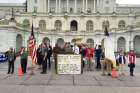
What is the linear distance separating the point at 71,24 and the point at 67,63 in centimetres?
7655

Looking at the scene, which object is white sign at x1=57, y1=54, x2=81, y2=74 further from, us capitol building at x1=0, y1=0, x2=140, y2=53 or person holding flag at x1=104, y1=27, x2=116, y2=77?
us capitol building at x1=0, y1=0, x2=140, y2=53

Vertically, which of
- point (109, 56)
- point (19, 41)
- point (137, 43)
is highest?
point (19, 41)

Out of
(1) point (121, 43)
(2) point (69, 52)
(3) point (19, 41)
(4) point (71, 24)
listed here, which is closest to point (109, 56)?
(2) point (69, 52)

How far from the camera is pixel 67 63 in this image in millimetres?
28672

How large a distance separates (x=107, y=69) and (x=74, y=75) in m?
2.36

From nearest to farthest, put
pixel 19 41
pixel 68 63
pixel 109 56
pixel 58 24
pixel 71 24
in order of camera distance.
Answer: pixel 109 56, pixel 68 63, pixel 19 41, pixel 58 24, pixel 71 24

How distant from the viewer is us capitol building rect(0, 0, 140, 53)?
79688 millimetres

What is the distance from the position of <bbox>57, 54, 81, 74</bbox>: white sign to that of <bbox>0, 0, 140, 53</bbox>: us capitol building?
43470 mm

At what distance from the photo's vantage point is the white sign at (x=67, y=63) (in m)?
28.6

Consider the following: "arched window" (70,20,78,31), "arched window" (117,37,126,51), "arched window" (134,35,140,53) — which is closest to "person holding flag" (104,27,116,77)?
"arched window" (134,35,140,53)

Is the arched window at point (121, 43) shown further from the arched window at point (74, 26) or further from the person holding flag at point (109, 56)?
the person holding flag at point (109, 56)

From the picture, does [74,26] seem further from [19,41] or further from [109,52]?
[109,52]

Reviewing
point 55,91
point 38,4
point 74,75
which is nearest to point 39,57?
point 74,75

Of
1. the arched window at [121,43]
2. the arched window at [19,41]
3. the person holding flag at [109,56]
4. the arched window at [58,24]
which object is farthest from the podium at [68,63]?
the arched window at [58,24]
